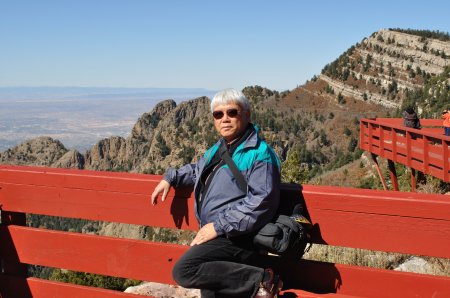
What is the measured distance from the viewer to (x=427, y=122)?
17047 millimetres

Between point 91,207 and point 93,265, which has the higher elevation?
point 91,207

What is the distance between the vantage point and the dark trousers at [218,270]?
269cm

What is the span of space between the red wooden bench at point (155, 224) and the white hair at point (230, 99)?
0.56 metres

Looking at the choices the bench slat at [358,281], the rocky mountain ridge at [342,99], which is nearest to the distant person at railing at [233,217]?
the bench slat at [358,281]

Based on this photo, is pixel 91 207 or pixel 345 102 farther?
pixel 345 102

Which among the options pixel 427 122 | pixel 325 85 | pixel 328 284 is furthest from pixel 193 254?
pixel 325 85

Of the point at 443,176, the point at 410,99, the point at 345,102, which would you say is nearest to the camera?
the point at 443,176

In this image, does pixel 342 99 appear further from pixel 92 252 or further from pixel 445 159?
pixel 92 252

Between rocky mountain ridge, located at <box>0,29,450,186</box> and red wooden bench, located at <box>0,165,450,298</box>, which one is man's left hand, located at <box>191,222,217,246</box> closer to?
red wooden bench, located at <box>0,165,450,298</box>

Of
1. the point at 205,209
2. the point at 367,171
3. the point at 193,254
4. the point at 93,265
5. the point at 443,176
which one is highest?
the point at 205,209

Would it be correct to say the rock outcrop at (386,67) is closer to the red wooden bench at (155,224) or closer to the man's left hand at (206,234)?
the red wooden bench at (155,224)

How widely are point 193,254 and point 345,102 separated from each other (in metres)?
57.8

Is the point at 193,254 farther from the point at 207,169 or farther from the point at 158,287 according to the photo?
the point at 158,287

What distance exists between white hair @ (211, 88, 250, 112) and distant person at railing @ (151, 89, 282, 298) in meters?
0.08
